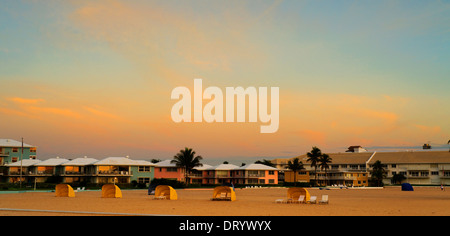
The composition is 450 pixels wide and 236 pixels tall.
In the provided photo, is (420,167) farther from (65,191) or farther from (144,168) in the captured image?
(65,191)

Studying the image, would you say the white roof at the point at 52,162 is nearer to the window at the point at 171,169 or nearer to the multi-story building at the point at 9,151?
the multi-story building at the point at 9,151

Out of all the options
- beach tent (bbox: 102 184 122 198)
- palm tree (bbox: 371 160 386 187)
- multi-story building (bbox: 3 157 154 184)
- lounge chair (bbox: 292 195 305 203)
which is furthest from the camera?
palm tree (bbox: 371 160 386 187)

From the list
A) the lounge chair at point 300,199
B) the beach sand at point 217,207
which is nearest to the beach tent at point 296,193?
the lounge chair at point 300,199

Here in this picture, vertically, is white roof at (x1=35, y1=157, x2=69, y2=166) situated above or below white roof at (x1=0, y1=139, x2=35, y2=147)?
below

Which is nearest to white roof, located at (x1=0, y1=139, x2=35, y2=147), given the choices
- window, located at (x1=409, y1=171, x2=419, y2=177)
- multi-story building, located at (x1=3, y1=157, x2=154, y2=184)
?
multi-story building, located at (x1=3, y1=157, x2=154, y2=184)

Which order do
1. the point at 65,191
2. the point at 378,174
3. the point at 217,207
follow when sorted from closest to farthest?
the point at 217,207, the point at 65,191, the point at 378,174

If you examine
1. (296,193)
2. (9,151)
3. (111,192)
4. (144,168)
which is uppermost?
(9,151)

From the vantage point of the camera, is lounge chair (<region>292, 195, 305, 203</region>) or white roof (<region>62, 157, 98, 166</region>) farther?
white roof (<region>62, 157, 98, 166</region>)

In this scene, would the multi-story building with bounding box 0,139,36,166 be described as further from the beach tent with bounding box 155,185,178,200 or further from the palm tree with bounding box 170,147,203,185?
the beach tent with bounding box 155,185,178,200

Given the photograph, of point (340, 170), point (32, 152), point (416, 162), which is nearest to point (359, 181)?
point (340, 170)

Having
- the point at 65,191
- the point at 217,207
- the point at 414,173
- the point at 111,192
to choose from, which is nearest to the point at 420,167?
the point at 414,173

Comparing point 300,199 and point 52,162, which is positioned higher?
point 52,162
